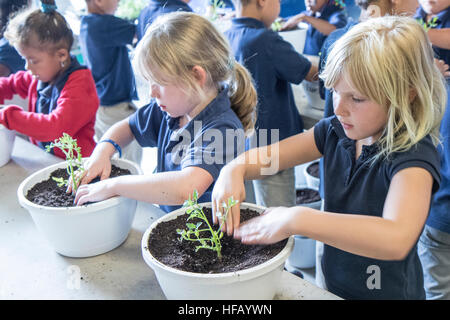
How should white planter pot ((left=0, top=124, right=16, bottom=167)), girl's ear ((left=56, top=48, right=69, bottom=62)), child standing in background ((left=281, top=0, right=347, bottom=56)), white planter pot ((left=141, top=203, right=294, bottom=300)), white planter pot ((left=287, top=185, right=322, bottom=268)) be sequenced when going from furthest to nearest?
child standing in background ((left=281, top=0, right=347, bottom=56))
white planter pot ((left=287, top=185, right=322, bottom=268))
girl's ear ((left=56, top=48, right=69, bottom=62))
white planter pot ((left=0, top=124, right=16, bottom=167))
white planter pot ((left=141, top=203, right=294, bottom=300))

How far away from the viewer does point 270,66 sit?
1847 mm

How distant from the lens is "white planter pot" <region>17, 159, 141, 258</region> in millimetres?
898

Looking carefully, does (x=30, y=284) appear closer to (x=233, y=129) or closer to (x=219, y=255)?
(x=219, y=255)

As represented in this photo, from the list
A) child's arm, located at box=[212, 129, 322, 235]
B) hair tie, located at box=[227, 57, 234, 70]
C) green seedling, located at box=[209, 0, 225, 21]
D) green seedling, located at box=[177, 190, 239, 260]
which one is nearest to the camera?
green seedling, located at box=[177, 190, 239, 260]

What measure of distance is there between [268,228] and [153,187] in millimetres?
336

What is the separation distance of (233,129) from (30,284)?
62cm

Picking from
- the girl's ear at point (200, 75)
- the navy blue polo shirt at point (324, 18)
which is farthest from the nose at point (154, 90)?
the navy blue polo shirt at point (324, 18)

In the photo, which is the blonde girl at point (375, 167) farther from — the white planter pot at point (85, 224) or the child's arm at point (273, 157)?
the white planter pot at point (85, 224)

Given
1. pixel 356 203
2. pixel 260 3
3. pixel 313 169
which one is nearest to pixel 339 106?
pixel 356 203

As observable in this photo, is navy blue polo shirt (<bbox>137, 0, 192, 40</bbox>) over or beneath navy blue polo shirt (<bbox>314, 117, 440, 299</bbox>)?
over

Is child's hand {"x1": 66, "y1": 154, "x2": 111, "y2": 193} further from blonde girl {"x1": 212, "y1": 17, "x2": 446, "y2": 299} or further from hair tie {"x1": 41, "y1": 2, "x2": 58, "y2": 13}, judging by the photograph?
hair tie {"x1": 41, "y1": 2, "x2": 58, "y2": 13}

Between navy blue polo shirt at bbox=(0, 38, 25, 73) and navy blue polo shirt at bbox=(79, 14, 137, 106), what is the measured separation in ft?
1.19

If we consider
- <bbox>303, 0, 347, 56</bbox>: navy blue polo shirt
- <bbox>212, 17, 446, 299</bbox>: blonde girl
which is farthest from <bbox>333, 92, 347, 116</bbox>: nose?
<bbox>303, 0, 347, 56</bbox>: navy blue polo shirt
